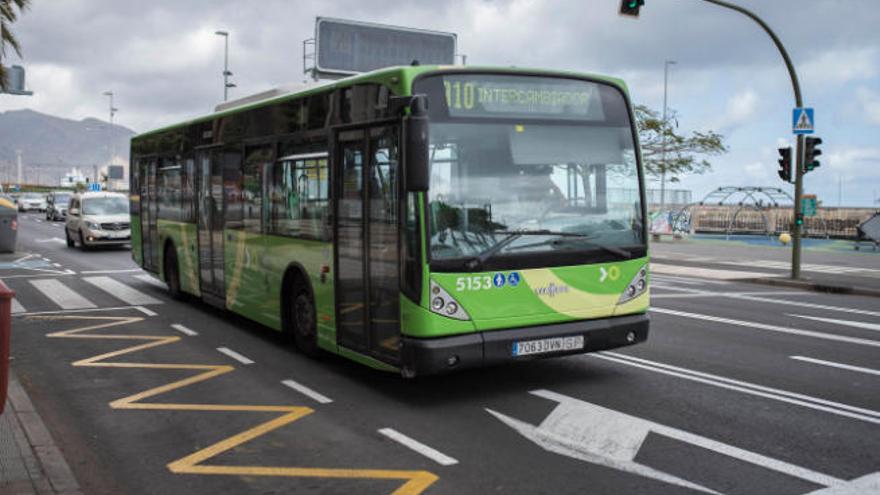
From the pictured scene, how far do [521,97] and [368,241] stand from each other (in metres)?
1.86

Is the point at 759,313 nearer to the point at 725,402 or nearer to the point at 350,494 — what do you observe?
the point at 725,402

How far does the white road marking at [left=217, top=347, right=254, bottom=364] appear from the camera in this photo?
9.62 metres

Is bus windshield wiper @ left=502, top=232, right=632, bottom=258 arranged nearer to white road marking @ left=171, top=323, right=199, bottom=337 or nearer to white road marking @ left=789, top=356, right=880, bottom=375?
white road marking @ left=789, top=356, right=880, bottom=375

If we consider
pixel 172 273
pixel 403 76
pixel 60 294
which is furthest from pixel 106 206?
pixel 403 76

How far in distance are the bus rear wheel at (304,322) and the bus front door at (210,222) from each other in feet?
8.79

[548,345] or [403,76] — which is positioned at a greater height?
[403,76]

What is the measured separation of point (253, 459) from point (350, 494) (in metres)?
1.07

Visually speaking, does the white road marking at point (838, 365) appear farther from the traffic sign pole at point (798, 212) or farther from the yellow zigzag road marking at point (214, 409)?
the traffic sign pole at point (798, 212)

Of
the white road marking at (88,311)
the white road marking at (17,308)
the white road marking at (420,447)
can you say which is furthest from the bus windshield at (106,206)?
the white road marking at (420,447)

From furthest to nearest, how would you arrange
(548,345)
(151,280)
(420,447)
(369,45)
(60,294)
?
(369,45)
(151,280)
(60,294)
(548,345)
(420,447)

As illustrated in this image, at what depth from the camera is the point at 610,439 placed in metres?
6.36

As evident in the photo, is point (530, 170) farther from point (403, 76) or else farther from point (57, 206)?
point (57, 206)

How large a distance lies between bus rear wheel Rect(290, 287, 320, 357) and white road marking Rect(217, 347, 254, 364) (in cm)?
57

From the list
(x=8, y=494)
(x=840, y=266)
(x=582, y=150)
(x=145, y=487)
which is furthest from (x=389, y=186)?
(x=840, y=266)
